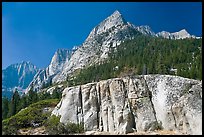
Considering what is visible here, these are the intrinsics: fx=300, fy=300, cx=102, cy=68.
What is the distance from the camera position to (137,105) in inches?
1270

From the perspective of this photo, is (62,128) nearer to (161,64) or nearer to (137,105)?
(137,105)

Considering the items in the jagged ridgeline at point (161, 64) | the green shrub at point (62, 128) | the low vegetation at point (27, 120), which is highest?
the jagged ridgeline at point (161, 64)

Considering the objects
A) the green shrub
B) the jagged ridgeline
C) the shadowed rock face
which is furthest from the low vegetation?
the jagged ridgeline

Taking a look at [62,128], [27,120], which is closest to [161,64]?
[27,120]

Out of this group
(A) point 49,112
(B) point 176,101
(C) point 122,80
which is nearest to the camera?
(B) point 176,101

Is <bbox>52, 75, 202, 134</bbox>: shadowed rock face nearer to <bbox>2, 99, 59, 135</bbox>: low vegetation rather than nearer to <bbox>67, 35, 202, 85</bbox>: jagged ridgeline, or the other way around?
<bbox>2, 99, 59, 135</bbox>: low vegetation

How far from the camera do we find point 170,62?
114625 mm

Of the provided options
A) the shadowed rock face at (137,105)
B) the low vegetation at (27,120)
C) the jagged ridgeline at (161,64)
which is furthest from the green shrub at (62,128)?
the jagged ridgeline at (161,64)

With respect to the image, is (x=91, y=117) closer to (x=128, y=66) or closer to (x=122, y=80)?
(x=122, y=80)

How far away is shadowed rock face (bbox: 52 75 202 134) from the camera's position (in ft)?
95.2

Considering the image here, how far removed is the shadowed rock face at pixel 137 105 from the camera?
2900 cm

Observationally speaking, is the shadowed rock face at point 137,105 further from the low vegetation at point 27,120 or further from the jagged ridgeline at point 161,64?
the jagged ridgeline at point 161,64

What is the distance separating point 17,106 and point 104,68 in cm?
7199

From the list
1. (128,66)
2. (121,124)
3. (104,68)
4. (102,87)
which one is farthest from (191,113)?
(104,68)
